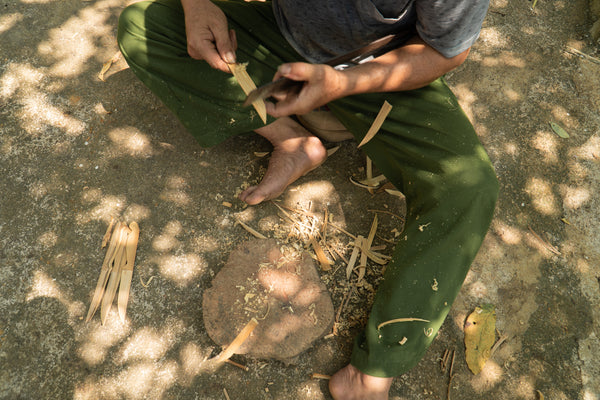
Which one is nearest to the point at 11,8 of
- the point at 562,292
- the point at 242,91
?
the point at 242,91

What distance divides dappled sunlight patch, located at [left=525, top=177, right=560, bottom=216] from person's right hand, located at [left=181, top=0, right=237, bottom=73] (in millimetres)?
1997

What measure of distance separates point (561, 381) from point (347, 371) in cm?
116

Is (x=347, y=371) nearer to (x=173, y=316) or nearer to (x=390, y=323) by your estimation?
(x=390, y=323)

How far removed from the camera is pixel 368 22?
1826mm

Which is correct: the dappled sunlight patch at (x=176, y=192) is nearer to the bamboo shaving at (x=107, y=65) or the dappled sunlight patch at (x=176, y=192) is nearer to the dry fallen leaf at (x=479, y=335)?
the bamboo shaving at (x=107, y=65)

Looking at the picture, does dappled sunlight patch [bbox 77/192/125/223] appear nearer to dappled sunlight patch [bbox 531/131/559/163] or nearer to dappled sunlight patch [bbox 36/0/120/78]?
dappled sunlight patch [bbox 36/0/120/78]

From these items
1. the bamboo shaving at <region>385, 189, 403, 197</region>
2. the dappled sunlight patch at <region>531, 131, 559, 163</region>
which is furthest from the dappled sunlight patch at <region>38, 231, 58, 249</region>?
the dappled sunlight patch at <region>531, 131, 559, 163</region>

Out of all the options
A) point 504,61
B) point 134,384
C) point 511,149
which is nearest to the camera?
point 134,384

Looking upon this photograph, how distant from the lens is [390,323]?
182cm

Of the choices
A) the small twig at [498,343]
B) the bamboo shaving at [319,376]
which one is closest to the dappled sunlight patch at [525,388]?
the small twig at [498,343]

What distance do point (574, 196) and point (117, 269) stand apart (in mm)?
2799

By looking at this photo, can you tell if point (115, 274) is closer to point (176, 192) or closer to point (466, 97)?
point (176, 192)

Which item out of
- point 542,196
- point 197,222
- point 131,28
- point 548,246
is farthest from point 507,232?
point 131,28

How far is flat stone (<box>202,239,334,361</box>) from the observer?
6.46 ft
